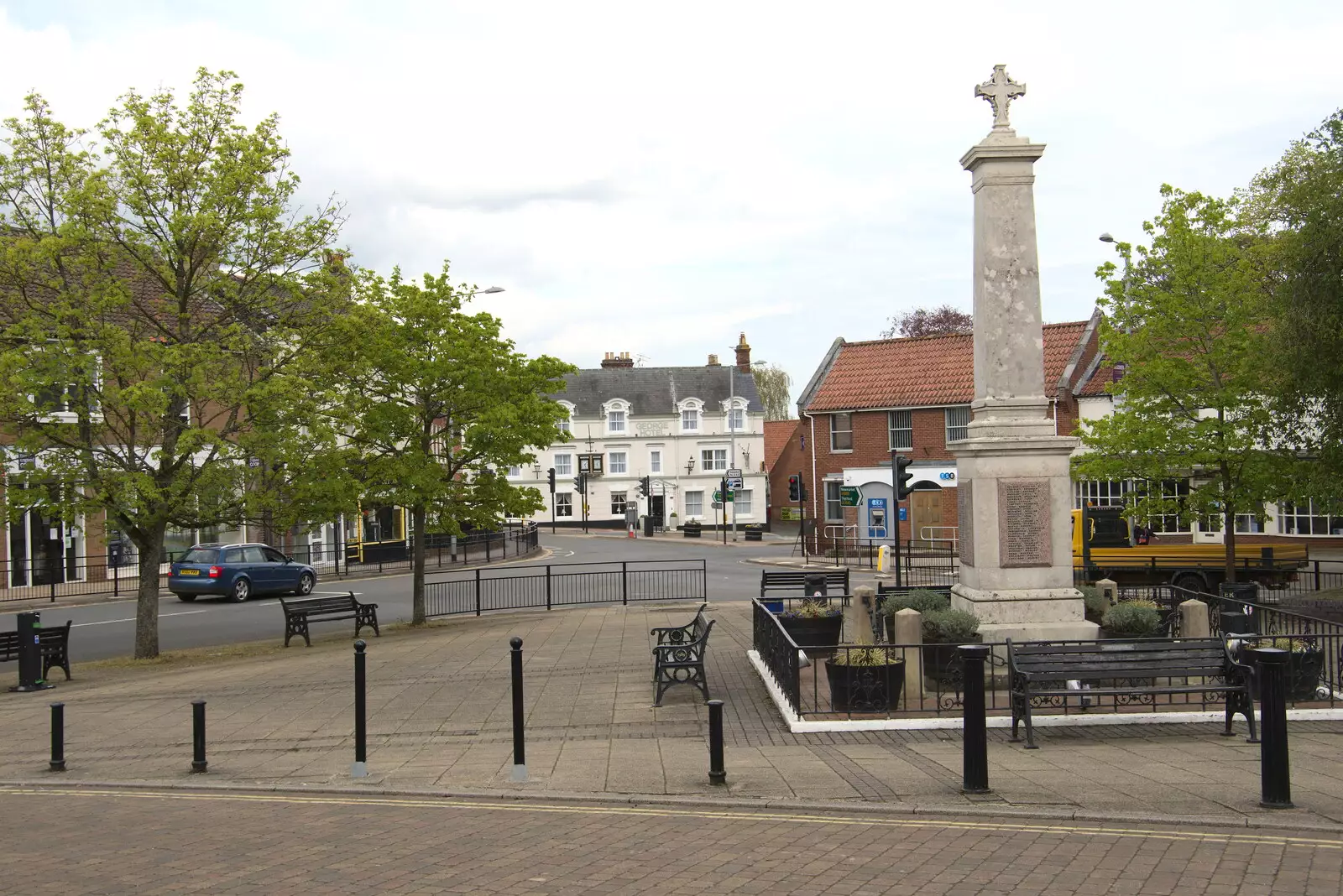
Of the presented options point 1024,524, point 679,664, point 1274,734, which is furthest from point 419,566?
point 1274,734

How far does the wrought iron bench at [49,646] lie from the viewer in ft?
57.3

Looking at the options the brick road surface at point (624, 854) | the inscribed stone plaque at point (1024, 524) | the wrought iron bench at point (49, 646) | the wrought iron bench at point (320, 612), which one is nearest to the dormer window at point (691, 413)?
the wrought iron bench at point (320, 612)

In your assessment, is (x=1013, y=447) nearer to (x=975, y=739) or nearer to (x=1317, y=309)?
(x=975, y=739)

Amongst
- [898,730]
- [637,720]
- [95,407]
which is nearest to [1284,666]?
[898,730]

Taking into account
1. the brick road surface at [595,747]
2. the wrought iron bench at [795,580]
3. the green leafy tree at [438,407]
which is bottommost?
the brick road surface at [595,747]

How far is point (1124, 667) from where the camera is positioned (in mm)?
11234

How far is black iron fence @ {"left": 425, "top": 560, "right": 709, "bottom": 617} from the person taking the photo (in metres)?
26.7

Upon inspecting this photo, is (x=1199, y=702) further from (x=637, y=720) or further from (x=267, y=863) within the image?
(x=267, y=863)

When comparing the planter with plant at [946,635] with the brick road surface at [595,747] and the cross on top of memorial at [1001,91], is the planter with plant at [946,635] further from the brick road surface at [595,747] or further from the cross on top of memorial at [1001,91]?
the cross on top of memorial at [1001,91]

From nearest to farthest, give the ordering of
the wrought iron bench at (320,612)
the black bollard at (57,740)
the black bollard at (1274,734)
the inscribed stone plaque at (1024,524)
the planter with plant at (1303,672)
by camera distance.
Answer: the black bollard at (1274,734), the black bollard at (57,740), the planter with plant at (1303,672), the inscribed stone plaque at (1024,524), the wrought iron bench at (320,612)

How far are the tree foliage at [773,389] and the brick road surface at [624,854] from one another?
8912 centimetres

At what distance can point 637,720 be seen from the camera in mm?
12648

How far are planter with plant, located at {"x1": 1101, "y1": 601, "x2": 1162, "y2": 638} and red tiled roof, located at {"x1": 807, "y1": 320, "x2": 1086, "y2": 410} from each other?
29392mm

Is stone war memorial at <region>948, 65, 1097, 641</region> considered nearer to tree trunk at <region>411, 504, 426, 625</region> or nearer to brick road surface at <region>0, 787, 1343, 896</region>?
brick road surface at <region>0, 787, 1343, 896</region>
